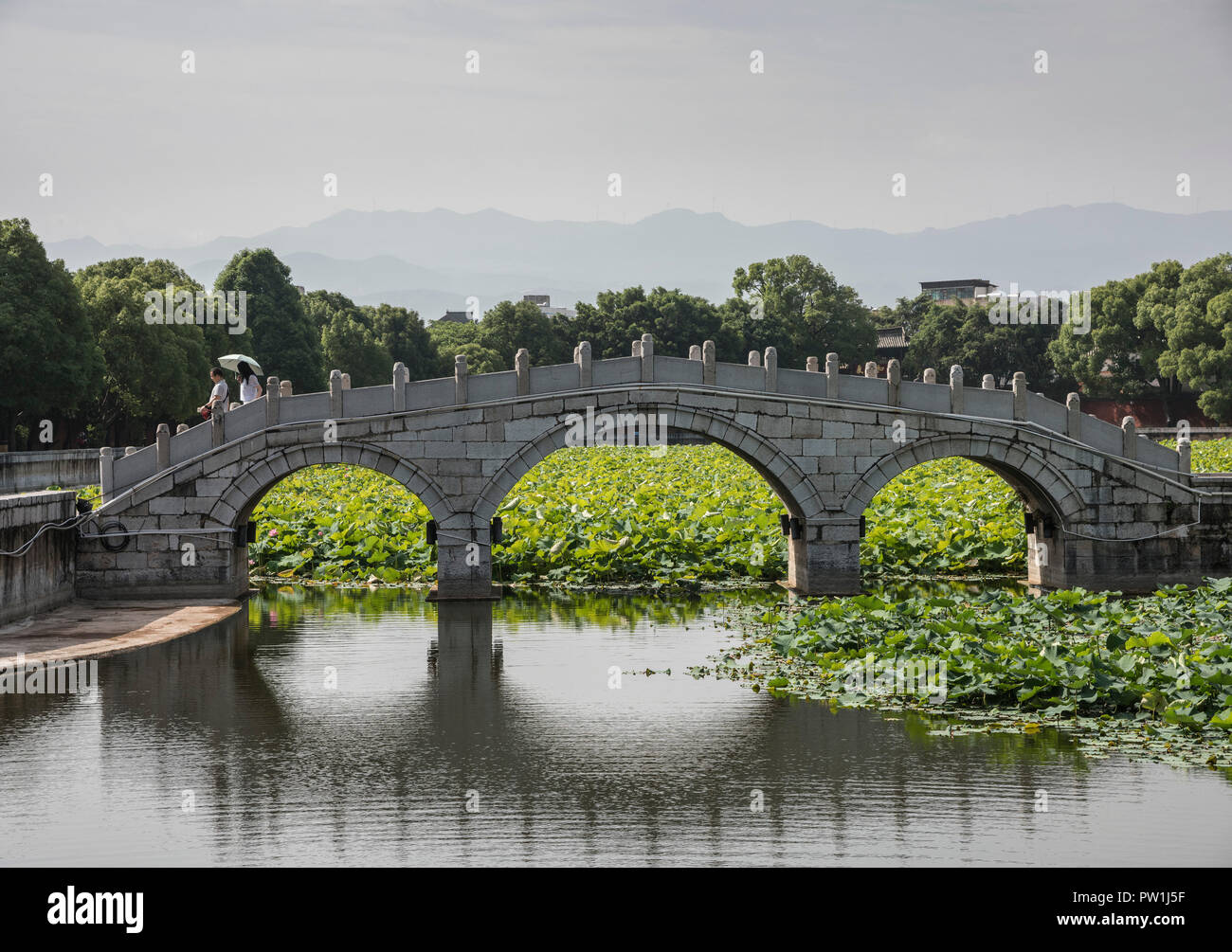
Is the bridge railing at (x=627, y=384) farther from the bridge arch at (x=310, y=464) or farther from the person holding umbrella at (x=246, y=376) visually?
the bridge arch at (x=310, y=464)

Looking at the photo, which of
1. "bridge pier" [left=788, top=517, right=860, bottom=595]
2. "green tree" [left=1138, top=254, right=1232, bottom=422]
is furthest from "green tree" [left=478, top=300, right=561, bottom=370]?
"bridge pier" [left=788, top=517, right=860, bottom=595]

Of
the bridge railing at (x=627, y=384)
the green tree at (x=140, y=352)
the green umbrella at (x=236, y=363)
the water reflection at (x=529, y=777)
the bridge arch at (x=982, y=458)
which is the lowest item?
the water reflection at (x=529, y=777)

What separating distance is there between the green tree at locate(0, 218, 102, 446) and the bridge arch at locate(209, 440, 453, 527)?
1652 cm

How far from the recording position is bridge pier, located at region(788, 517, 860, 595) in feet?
63.6

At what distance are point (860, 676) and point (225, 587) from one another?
10.0 metres

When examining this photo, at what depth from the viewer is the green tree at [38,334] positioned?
32.3 m

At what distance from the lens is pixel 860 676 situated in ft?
41.4

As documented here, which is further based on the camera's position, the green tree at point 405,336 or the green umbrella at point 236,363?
the green tree at point 405,336

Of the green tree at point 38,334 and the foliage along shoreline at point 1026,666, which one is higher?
the green tree at point 38,334

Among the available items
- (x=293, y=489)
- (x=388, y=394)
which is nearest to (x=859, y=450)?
(x=388, y=394)

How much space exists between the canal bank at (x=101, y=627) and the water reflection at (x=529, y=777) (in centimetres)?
71

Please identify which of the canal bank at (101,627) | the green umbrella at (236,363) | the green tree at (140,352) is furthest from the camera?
the green tree at (140,352)

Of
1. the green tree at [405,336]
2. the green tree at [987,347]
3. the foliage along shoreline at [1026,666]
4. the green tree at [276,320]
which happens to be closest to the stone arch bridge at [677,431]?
the foliage along shoreline at [1026,666]

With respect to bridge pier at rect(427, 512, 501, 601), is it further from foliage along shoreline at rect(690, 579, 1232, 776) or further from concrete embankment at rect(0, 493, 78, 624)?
concrete embankment at rect(0, 493, 78, 624)
